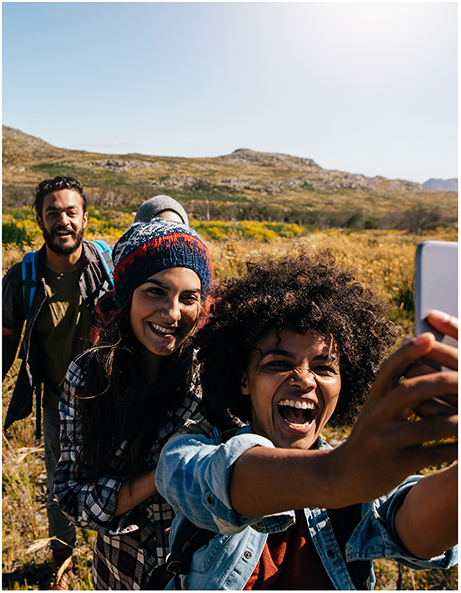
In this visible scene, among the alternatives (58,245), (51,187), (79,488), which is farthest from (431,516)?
(51,187)

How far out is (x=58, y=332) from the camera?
322 centimetres

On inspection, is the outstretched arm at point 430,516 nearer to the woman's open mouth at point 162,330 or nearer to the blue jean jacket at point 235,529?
the blue jean jacket at point 235,529

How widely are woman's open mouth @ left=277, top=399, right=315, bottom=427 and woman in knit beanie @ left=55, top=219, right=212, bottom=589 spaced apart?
0.49 meters

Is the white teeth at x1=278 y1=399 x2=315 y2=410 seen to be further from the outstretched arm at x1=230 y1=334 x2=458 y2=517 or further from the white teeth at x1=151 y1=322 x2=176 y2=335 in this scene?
the white teeth at x1=151 y1=322 x2=176 y2=335

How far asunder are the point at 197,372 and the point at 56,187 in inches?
100

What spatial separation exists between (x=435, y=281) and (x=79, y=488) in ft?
5.30

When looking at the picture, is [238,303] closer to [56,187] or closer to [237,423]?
[237,423]

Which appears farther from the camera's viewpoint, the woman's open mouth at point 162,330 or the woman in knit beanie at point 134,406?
the woman's open mouth at point 162,330

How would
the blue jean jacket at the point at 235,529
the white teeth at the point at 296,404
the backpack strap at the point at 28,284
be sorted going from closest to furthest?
1. the blue jean jacket at the point at 235,529
2. the white teeth at the point at 296,404
3. the backpack strap at the point at 28,284

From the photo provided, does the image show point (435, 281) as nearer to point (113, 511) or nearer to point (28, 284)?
point (113, 511)

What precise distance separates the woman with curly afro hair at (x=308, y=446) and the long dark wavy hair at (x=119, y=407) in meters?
0.15

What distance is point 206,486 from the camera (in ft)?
3.24

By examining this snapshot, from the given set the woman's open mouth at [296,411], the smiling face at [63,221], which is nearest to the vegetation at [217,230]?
the woman's open mouth at [296,411]

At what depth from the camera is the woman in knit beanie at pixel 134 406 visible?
1.63 m
